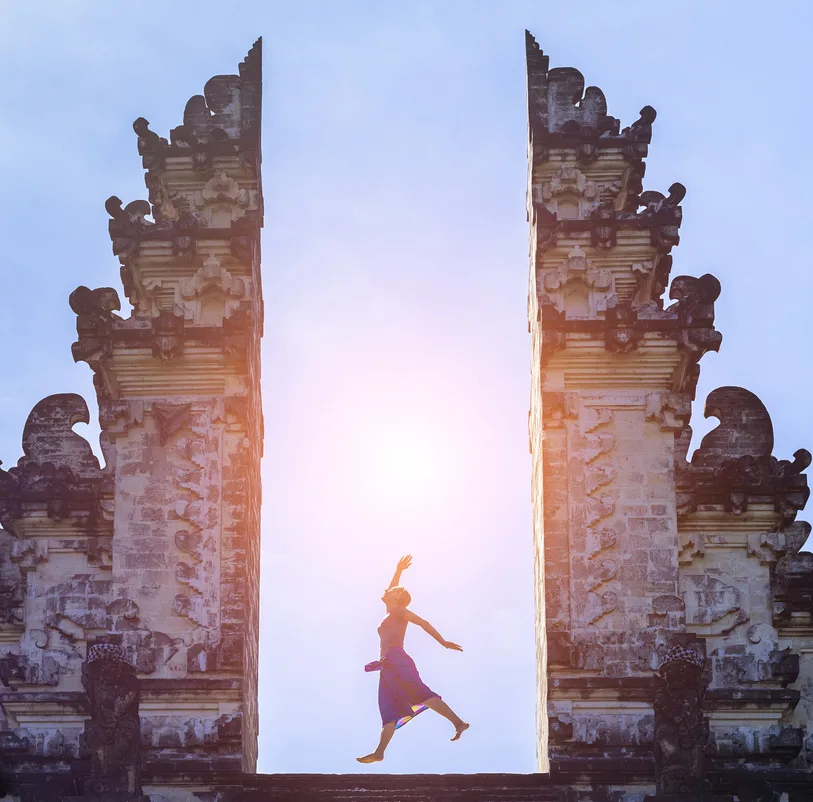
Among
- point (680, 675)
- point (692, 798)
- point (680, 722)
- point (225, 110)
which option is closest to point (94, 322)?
point (225, 110)

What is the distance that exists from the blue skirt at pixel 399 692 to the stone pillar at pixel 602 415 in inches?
64.0

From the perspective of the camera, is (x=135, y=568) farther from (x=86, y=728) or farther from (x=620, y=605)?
(x=620, y=605)

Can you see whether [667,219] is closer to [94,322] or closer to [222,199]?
[222,199]

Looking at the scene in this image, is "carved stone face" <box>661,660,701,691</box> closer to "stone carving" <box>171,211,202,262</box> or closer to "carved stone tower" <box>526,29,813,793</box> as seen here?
"carved stone tower" <box>526,29,813,793</box>

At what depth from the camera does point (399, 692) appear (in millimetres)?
25094

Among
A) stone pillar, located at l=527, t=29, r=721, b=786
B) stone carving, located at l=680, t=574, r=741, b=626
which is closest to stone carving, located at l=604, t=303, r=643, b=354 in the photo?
stone pillar, located at l=527, t=29, r=721, b=786

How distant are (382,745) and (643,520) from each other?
172 inches

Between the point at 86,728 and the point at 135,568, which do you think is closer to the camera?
the point at 86,728

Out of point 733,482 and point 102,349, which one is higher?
point 102,349

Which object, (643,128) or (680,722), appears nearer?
(680,722)

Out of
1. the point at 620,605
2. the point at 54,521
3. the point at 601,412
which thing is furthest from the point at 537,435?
the point at 54,521

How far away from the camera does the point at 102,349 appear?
27.2 meters

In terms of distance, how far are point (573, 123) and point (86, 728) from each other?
34.8 feet

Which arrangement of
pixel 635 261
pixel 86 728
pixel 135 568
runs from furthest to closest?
pixel 635 261, pixel 135 568, pixel 86 728
